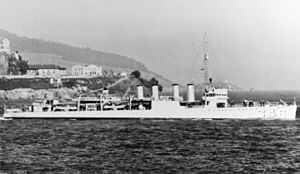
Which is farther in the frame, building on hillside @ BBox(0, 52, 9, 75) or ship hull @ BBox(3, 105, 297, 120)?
building on hillside @ BBox(0, 52, 9, 75)

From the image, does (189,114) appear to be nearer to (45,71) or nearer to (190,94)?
(190,94)

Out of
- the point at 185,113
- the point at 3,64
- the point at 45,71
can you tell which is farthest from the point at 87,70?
the point at 185,113

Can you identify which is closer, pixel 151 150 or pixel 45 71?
pixel 151 150

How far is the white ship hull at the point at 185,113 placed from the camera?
61969 millimetres

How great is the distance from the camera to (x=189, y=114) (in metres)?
63.7

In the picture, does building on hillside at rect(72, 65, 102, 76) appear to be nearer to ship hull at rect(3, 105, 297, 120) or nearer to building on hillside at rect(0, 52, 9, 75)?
building on hillside at rect(0, 52, 9, 75)

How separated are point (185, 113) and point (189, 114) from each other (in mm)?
572

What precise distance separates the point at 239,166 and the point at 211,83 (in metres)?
38.4

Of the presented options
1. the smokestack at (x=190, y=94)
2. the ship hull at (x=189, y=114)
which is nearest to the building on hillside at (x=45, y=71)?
the ship hull at (x=189, y=114)

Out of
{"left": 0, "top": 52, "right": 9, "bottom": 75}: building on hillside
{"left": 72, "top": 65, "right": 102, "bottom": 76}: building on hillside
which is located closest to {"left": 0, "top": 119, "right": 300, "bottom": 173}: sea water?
{"left": 0, "top": 52, "right": 9, "bottom": 75}: building on hillside

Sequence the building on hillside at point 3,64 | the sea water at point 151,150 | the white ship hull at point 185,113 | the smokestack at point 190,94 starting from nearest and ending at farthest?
1. the sea water at point 151,150
2. the white ship hull at point 185,113
3. the smokestack at point 190,94
4. the building on hillside at point 3,64

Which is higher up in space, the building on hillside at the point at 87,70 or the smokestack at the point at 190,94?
the building on hillside at the point at 87,70

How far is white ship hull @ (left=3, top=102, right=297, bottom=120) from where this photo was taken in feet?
203

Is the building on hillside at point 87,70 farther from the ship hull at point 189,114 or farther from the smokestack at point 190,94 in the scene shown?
the smokestack at point 190,94
